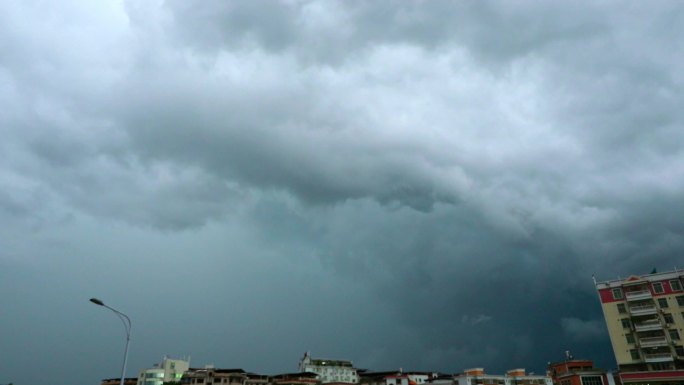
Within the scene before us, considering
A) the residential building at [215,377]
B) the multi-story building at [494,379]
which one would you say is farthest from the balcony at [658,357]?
the residential building at [215,377]

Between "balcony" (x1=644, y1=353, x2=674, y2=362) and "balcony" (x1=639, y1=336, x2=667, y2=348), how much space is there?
2050 millimetres

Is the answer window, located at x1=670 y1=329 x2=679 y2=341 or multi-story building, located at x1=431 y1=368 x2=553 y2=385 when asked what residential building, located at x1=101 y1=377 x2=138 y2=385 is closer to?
multi-story building, located at x1=431 y1=368 x2=553 y2=385

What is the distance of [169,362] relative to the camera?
159m

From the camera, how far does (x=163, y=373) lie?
15438 centimetres

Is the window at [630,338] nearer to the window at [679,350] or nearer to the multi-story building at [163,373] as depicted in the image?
the window at [679,350]

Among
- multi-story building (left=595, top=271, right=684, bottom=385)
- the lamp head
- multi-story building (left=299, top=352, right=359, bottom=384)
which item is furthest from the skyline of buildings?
the lamp head

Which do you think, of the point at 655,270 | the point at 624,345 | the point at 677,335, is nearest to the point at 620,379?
the point at 624,345

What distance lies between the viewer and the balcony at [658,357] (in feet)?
344

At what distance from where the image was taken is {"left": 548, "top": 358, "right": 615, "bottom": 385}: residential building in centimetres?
11224

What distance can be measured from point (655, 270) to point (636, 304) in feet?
57.8

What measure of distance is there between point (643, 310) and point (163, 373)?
14218 centimetres

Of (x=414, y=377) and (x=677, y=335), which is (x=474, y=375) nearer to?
(x=414, y=377)

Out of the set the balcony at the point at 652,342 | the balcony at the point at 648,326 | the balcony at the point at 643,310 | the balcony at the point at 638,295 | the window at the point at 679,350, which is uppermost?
the balcony at the point at 638,295

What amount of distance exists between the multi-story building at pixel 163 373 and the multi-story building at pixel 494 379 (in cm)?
8864
